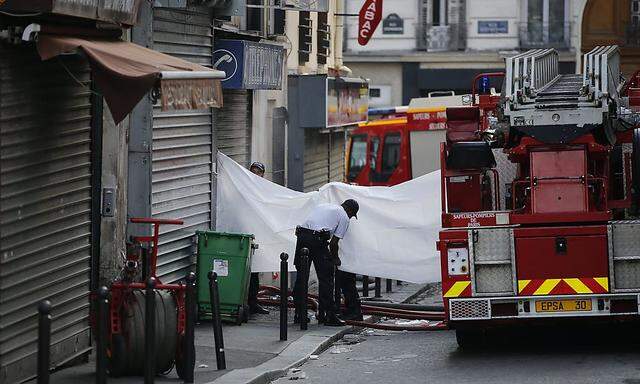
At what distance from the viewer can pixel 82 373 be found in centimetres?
1245

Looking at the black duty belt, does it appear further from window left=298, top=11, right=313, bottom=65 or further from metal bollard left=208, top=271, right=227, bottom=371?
window left=298, top=11, right=313, bottom=65

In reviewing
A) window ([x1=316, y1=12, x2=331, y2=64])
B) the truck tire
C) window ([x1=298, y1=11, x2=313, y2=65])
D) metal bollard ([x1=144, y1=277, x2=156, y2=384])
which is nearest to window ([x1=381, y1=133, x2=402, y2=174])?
window ([x1=316, y1=12, x2=331, y2=64])

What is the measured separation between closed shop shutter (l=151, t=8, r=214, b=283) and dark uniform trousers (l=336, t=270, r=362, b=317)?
1767mm

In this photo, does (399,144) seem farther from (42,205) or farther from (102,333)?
(102,333)

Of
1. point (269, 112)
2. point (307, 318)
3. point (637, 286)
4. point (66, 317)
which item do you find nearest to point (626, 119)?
point (637, 286)

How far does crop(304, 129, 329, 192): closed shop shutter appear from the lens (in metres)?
23.8

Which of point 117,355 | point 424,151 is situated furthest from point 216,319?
point 424,151

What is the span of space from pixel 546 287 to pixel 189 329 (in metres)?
3.80

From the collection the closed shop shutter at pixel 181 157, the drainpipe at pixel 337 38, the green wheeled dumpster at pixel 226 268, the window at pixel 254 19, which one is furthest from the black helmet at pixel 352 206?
the drainpipe at pixel 337 38

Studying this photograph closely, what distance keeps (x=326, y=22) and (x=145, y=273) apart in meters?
13.1

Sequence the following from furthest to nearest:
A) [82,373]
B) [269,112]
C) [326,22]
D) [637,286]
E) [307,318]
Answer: [326,22] → [269,112] → [307,318] → [637,286] → [82,373]

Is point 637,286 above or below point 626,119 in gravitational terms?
below

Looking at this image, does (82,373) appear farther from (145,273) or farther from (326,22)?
(326,22)

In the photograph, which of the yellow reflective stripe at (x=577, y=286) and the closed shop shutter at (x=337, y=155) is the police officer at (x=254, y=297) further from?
the closed shop shutter at (x=337, y=155)
